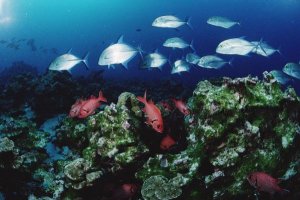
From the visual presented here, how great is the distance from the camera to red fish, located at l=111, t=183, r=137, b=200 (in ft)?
15.0

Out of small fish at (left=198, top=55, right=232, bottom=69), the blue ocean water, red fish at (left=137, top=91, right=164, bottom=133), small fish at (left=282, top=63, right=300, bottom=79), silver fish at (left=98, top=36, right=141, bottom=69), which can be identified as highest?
red fish at (left=137, top=91, right=164, bottom=133)

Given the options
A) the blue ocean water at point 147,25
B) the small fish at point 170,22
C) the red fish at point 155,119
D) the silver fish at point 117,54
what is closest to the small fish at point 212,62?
the small fish at point 170,22

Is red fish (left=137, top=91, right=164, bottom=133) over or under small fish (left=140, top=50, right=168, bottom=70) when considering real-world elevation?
over

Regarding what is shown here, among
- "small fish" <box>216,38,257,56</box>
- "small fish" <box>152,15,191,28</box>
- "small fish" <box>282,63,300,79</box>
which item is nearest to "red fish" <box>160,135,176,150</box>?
"small fish" <box>216,38,257,56</box>

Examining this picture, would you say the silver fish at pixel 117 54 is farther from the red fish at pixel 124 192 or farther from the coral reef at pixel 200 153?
the red fish at pixel 124 192

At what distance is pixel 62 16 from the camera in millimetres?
151375

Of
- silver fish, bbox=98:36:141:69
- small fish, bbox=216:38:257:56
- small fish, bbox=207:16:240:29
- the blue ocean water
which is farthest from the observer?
the blue ocean water

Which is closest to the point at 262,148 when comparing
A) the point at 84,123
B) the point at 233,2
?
the point at 84,123

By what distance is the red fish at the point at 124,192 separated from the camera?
4562 mm

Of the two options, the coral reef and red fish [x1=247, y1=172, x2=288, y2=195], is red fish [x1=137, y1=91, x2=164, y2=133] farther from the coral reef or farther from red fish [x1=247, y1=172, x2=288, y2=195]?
red fish [x1=247, y1=172, x2=288, y2=195]

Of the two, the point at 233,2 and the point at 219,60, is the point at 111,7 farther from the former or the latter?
the point at 219,60

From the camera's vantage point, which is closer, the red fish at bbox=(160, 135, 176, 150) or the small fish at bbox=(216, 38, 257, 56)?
the red fish at bbox=(160, 135, 176, 150)

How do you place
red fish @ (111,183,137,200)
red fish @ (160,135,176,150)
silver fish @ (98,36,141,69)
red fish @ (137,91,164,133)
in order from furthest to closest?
silver fish @ (98,36,141,69), red fish @ (160,135,176,150), red fish @ (111,183,137,200), red fish @ (137,91,164,133)

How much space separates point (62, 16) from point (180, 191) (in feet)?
519
